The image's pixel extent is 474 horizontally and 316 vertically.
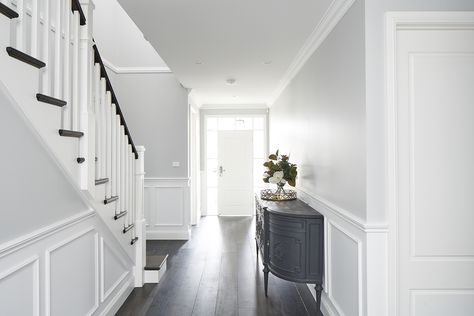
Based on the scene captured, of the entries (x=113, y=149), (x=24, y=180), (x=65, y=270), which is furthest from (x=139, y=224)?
(x=24, y=180)

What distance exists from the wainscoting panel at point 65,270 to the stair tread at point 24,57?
2.65 ft

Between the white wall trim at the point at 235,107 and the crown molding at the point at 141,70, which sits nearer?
the crown molding at the point at 141,70

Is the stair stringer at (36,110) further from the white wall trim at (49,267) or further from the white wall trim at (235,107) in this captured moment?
the white wall trim at (235,107)

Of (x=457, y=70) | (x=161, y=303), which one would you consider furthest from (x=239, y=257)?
(x=457, y=70)

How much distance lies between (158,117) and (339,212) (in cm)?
365

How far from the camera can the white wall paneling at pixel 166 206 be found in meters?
4.98

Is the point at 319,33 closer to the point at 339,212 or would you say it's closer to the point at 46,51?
the point at 339,212

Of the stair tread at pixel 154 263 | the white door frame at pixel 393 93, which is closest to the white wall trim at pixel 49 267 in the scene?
the stair tread at pixel 154 263

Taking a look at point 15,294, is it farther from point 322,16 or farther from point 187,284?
point 322,16

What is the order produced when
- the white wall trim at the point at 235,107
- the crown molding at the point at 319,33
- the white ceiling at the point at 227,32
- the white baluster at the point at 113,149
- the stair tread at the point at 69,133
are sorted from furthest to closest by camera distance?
1. the white wall trim at the point at 235,107
2. the white baluster at the point at 113,149
3. the white ceiling at the point at 227,32
4. the crown molding at the point at 319,33
5. the stair tread at the point at 69,133

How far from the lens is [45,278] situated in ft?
5.42

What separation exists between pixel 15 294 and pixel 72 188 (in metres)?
0.64

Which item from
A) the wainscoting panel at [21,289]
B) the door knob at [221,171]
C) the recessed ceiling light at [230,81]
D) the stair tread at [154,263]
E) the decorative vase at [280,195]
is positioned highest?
the recessed ceiling light at [230,81]

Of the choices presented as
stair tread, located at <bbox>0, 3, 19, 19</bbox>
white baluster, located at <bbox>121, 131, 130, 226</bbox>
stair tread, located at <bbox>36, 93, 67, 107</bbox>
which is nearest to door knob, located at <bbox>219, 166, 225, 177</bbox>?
white baluster, located at <bbox>121, 131, 130, 226</bbox>
